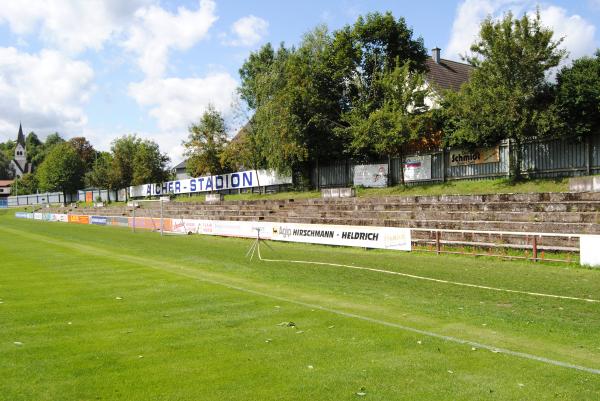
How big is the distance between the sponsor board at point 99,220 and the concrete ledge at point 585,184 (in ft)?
144

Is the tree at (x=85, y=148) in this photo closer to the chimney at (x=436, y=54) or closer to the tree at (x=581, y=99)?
the chimney at (x=436, y=54)

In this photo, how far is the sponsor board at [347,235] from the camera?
2162cm

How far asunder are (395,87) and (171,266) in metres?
19.4

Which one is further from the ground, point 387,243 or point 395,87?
point 395,87

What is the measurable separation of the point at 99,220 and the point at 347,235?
1493 inches

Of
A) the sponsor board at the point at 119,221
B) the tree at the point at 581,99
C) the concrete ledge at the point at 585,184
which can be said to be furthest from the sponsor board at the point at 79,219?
the concrete ledge at the point at 585,184

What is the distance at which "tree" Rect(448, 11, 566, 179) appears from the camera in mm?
24641

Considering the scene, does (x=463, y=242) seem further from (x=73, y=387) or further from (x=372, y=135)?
(x=73, y=387)

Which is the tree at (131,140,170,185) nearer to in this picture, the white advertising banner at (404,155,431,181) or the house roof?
the house roof

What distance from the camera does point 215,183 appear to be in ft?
173

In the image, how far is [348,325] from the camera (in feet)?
27.7

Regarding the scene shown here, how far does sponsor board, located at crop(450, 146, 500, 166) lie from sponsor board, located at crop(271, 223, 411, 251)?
9665mm

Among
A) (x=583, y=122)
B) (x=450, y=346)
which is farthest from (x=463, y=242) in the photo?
(x=450, y=346)

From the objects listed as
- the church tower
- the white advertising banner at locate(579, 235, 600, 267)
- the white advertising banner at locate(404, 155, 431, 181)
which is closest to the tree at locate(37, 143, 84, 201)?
the white advertising banner at locate(404, 155, 431, 181)
